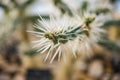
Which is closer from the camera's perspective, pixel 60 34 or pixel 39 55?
pixel 60 34

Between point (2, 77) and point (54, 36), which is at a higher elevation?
point (54, 36)

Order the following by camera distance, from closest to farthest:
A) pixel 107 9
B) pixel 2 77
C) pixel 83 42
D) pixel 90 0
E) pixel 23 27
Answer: pixel 83 42 < pixel 107 9 < pixel 90 0 < pixel 23 27 < pixel 2 77

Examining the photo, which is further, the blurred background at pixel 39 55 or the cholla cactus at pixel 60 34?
the blurred background at pixel 39 55

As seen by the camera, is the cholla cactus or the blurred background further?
the blurred background

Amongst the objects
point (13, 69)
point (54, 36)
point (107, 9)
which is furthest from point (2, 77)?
point (54, 36)

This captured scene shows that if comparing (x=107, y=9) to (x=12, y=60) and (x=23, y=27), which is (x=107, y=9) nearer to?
(x=23, y=27)

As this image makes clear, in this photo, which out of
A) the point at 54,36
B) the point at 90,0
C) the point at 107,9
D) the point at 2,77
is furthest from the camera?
the point at 2,77

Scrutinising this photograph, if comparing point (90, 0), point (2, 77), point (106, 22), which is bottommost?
point (2, 77)

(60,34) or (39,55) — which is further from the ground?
(60,34)
